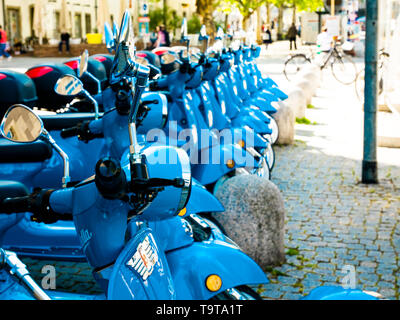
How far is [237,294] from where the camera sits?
2.59m

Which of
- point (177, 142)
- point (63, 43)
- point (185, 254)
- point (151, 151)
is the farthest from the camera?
point (63, 43)

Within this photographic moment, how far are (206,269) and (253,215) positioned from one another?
1755 mm

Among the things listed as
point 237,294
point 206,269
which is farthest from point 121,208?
point 237,294

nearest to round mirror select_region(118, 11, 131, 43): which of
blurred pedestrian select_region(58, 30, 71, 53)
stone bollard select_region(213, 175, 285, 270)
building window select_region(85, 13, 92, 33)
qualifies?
stone bollard select_region(213, 175, 285, 270)

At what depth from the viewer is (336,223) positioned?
211 inches

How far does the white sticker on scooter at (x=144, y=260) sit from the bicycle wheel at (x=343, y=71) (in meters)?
15.4

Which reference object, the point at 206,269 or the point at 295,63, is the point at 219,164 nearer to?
the point at 206,269

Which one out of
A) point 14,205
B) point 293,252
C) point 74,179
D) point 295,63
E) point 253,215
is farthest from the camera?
point 295,63

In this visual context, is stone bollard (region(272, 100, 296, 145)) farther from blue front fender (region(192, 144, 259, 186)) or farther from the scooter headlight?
the scooter headlight

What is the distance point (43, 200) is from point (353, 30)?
3623 centimetres

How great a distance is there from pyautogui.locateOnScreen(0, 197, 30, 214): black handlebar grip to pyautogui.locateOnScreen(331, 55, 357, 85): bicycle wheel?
15.7 m

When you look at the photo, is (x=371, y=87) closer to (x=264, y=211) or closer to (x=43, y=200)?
(x=264, y=211)
